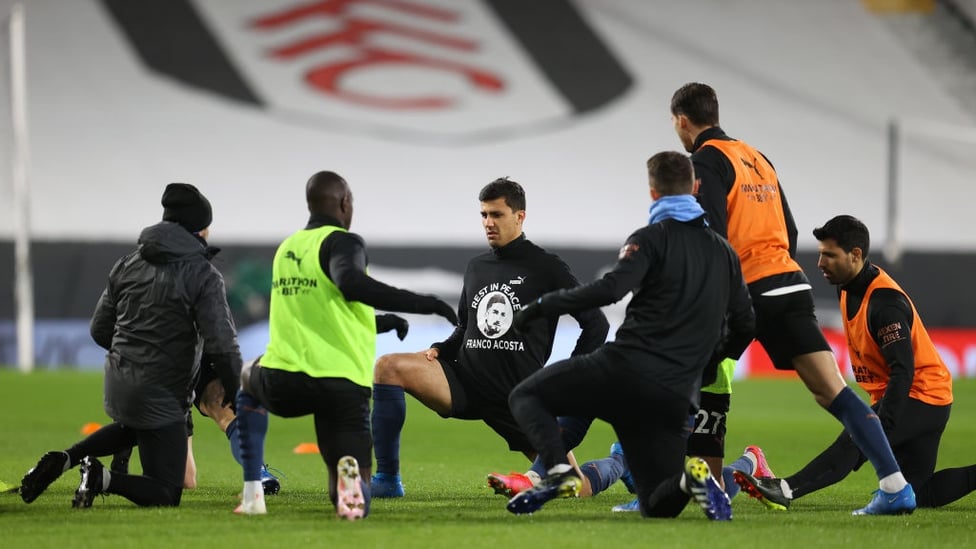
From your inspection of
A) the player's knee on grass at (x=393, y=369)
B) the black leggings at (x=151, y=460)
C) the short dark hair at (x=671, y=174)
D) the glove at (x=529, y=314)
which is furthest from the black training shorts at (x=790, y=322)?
the black leggings at (x=151, y=460)

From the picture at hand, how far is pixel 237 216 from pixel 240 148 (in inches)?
68.0

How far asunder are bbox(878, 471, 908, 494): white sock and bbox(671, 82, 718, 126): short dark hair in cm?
184

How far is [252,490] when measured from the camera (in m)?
5.90

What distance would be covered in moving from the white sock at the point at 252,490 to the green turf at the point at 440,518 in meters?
0.11

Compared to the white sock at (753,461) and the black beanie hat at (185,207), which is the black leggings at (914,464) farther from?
the black beanie hat at (185,207)

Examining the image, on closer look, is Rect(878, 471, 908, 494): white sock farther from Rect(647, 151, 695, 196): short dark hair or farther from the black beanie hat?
the black beanie hat

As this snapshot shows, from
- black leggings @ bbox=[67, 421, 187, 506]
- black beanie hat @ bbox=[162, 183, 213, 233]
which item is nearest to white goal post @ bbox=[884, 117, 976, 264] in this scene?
black beanie hat @ bbox=[162, 183, 213, 233]

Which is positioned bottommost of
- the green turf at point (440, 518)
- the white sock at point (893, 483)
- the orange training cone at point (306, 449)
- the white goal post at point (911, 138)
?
the orange training cone at point (306, 449)

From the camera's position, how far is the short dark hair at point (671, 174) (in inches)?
224

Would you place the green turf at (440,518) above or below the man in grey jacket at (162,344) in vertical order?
below

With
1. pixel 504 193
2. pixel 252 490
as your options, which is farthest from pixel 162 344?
pixel 504 193

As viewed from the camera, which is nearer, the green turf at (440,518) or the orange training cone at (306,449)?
the green turf at (440,518)

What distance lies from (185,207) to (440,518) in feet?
6.82

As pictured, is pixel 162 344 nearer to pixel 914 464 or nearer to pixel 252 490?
pixel 252 490
